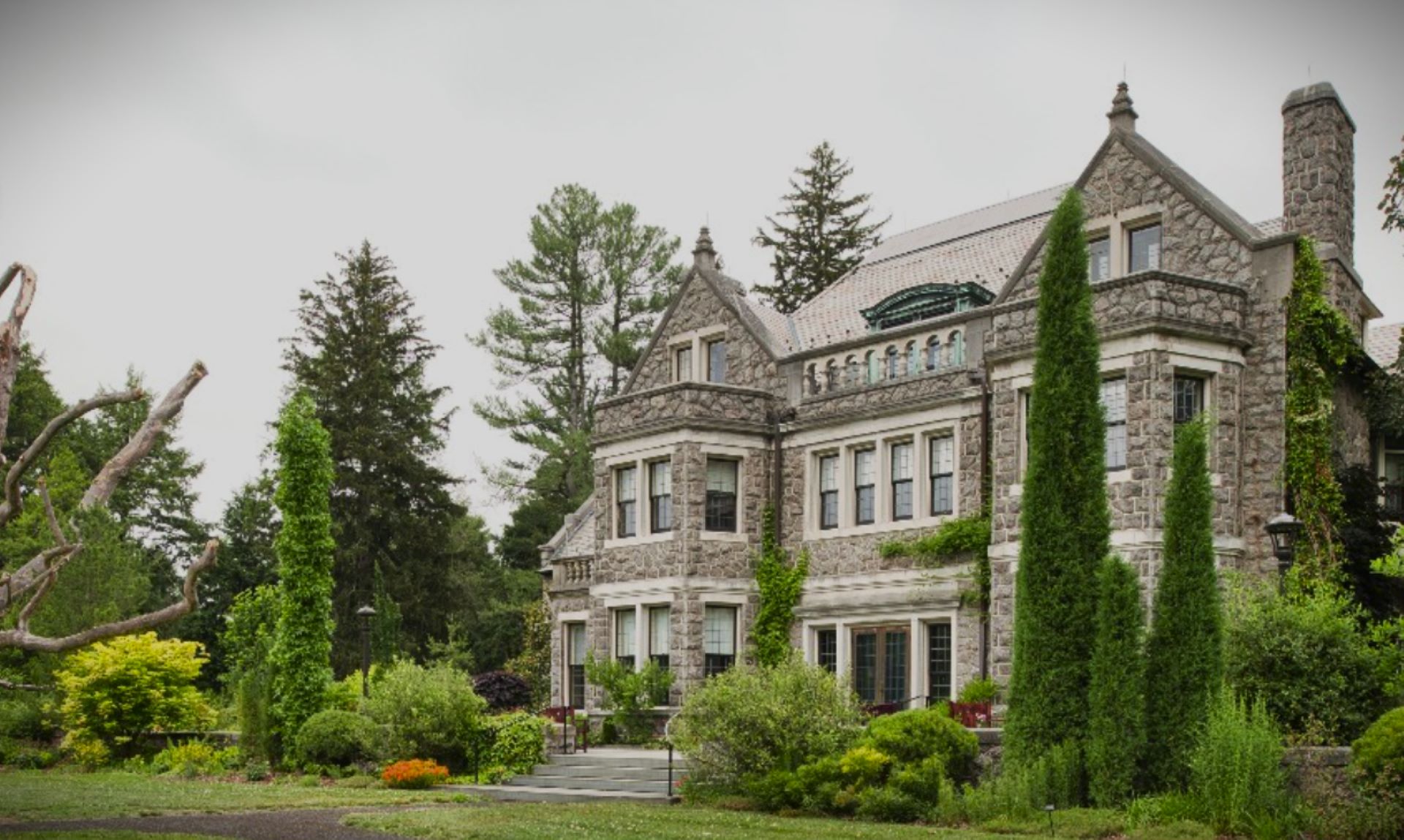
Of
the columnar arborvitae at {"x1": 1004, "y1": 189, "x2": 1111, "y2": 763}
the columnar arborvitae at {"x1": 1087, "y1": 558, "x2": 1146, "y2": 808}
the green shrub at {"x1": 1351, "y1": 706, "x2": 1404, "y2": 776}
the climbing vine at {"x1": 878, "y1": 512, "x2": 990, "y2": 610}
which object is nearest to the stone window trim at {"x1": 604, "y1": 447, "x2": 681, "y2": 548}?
the climbing vine at {"x1": 878, "y1": 512, "x2": 990, "y2": 610}

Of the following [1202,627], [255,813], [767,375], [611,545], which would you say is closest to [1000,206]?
[767,375]

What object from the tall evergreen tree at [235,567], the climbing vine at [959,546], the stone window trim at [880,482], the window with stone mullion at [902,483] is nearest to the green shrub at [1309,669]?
the climbing vine at [959,546]

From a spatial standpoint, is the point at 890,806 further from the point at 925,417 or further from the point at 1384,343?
the point at 1384,343

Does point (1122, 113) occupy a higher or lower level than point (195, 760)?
higher

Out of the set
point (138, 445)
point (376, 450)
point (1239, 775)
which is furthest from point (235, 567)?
point (138, 445)

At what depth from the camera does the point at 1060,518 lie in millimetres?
17953

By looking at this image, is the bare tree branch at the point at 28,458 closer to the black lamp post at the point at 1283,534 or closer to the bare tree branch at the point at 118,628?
the bare tree branch at the point at 118,628

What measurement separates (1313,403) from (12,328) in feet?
65.3

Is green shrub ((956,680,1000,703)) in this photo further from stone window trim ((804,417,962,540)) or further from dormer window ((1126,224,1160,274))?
dormer window ((1126,224,1160,274))

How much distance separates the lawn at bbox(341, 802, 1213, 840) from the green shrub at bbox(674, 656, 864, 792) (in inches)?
54.9

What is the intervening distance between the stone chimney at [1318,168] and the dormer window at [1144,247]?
1921 millimetres

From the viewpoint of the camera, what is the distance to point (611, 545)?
29.8m

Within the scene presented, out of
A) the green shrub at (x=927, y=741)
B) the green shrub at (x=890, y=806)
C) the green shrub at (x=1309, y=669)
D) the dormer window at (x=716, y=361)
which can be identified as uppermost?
the dormer window at (x=716, y=361)

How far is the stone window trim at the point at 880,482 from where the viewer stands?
25938 millimetres
